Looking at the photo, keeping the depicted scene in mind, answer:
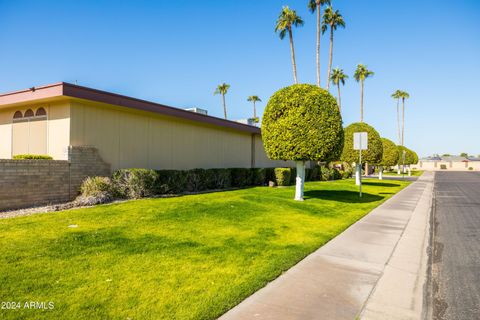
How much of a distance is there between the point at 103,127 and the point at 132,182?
2662 millimetres

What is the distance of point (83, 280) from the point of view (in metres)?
4.14

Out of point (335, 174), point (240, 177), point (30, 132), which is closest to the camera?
point (30, 132)

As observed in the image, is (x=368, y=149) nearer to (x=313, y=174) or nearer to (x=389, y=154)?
(x=313, y=174)

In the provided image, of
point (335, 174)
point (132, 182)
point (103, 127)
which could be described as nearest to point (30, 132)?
point (103, 127)

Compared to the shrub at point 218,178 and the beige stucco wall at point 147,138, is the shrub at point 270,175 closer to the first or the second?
the beige stucco wall at point 147,138

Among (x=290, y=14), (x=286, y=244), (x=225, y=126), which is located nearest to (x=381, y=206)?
(x=286, y=244)

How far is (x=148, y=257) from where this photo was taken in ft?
16.9

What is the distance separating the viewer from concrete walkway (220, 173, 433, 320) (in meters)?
3.63

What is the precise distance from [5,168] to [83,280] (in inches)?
273

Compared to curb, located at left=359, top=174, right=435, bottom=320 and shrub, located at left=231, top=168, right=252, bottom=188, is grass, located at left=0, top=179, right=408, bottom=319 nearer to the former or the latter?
curb, located at left=359, top=174, right=435, bottom=320

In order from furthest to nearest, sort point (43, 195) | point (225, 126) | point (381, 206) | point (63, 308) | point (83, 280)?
point (225, 126) < point (381, 206) < point (43, 195) < point (83, 280) < point (63, 308)

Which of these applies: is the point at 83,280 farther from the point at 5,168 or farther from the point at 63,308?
the point at 5,168

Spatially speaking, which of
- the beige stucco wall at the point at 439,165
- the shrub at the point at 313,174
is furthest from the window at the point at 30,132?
the beige stucco wall at the point at 439,165

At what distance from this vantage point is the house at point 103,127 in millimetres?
10812
